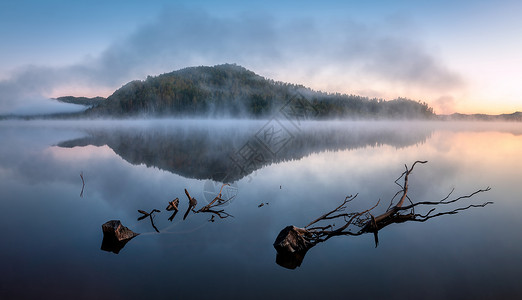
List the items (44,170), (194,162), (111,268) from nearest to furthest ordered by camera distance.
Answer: (111,268)
(44,170)
(194,162)

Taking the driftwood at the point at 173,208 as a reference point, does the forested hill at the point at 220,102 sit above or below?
above

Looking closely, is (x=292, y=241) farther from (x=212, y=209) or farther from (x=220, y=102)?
Answer: (x=220, y=102)

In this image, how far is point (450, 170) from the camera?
17.8 metres

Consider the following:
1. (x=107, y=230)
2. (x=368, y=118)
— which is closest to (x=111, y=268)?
(x=107, y=230)

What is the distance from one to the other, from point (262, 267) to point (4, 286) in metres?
4.72

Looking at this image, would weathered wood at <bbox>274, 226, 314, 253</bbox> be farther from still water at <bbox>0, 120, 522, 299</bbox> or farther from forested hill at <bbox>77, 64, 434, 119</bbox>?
forested hill at <bbox>77, 64, 434, 119</bbox>

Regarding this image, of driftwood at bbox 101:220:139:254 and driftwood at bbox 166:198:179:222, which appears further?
driftwood at bbox 166:198:179:222

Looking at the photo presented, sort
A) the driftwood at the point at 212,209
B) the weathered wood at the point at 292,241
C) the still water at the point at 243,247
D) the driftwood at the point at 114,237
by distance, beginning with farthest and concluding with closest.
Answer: the driftwood at the point at 212,209
the driftwood at the point at 114,237
the weathered wood at the point at 292,241
the still water at the point at 243,247

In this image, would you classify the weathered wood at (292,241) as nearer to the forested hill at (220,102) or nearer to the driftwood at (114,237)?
the driftwood at (114,237)

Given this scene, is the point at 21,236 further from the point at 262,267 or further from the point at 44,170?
the point at 44,170

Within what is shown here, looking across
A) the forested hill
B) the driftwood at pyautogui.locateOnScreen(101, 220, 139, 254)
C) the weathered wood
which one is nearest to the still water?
the driftwood at pyautogui.locateOnScreen(101, 220, 139, 254)

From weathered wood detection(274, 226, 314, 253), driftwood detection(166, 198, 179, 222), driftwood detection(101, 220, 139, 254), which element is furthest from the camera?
driftwood detection(166, 198, 179, 222)

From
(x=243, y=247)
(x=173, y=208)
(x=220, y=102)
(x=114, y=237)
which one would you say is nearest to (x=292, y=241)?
(x=243, y=247)

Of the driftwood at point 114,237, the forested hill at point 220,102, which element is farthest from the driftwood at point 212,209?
the forested hill at point 220,102
